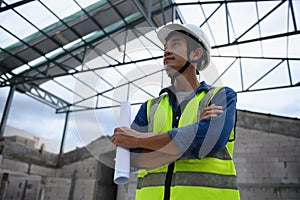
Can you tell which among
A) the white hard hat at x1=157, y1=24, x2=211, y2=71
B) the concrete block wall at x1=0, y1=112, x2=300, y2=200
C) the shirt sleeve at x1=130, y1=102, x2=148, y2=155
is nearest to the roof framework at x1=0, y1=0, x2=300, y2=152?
the concrete block wall at x1=0, y1=112, x2=300, y2=200

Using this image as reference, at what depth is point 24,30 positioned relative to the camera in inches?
Result: 364

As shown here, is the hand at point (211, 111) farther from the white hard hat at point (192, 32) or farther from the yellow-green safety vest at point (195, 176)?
the white hard hat at point (192, 32)

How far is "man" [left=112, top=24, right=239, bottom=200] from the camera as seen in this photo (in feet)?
3.06

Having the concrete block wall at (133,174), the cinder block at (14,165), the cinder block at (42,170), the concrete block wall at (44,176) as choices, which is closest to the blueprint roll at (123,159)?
the concrete block wall at (133,174)

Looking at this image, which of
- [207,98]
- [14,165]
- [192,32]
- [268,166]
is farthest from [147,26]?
[207,98]

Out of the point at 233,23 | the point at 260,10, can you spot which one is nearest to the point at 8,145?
the point at 233,23

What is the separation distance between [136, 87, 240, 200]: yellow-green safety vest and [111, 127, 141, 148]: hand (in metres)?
0.17

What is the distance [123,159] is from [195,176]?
0.87 ft

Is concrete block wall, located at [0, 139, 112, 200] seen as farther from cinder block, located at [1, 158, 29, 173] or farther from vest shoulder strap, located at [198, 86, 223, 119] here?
vest shoulder strap, located at [198, 86, 223, 119]

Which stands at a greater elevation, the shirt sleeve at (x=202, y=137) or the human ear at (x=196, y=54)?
the human ear at (x=196, y=54)

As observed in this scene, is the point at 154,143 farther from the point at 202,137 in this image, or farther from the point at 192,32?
the point at 192,32

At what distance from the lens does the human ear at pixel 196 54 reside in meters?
1.25

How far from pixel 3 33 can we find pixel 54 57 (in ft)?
7.77

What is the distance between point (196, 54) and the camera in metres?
1.26
